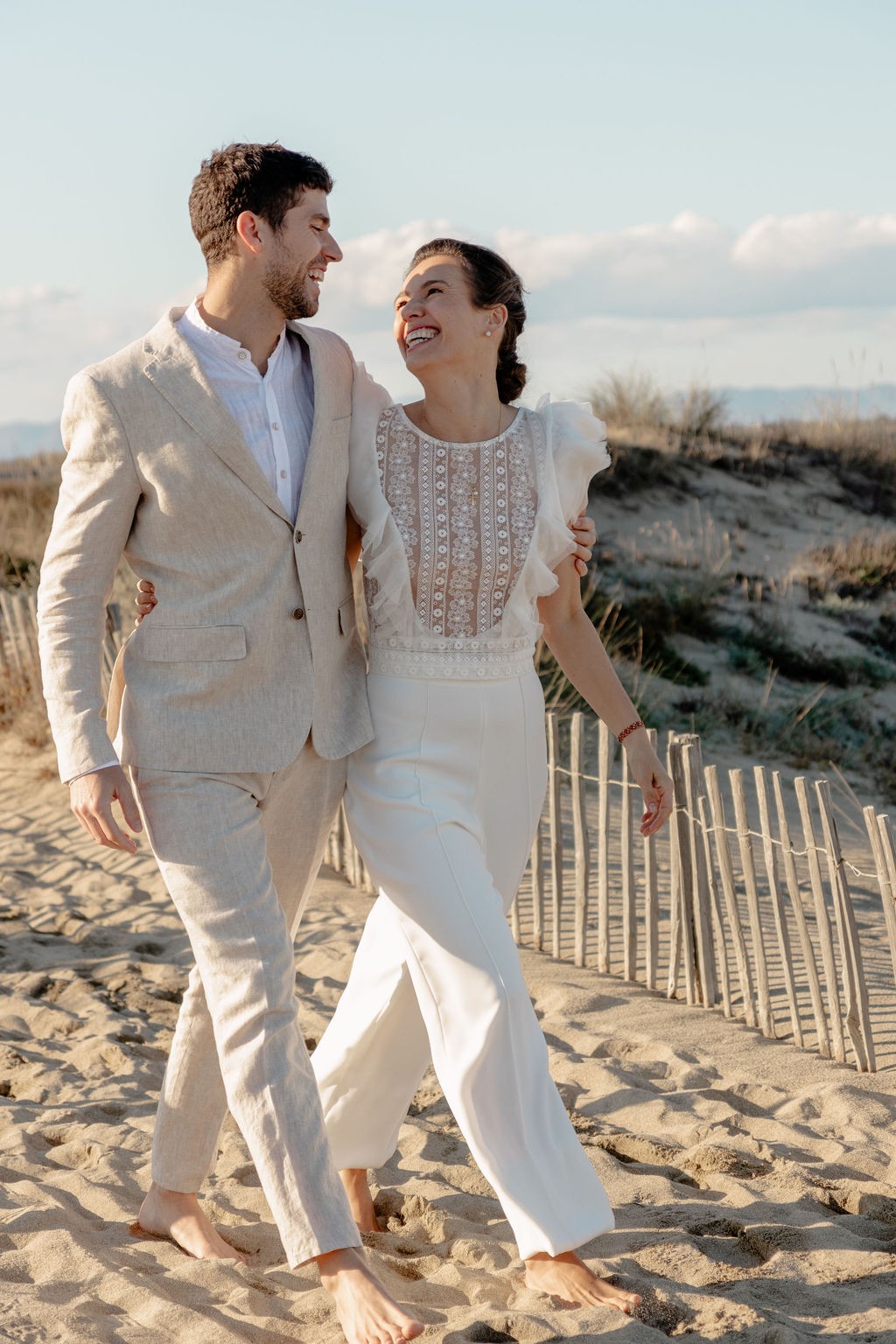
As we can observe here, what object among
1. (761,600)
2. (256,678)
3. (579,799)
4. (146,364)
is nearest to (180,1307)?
(256,678)

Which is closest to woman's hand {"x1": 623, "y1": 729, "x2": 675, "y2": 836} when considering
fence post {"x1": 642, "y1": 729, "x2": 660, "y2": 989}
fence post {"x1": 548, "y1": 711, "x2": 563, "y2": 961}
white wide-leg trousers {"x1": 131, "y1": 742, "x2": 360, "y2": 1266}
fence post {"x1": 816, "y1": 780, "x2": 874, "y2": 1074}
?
white wide-leg trousers {"x1": 131, "y1": 742, "x2": 360, "y2": 1266}

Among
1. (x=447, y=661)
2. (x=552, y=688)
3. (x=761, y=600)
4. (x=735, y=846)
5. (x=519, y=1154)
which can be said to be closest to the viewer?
(x=519, y=1154)

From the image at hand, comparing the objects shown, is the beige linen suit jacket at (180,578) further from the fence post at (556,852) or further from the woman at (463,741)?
the fence post at (556,852)

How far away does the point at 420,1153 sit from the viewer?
384 cm

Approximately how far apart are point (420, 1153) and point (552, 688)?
5156 millimetres

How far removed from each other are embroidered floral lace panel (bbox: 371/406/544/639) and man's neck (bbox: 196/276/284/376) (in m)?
0.33

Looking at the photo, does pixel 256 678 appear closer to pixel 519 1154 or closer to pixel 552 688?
pixel 519 1154

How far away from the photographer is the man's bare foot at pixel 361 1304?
257 cm

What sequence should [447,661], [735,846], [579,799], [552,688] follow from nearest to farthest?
[447,661] < [579,799] < [735,846] < [552,688]

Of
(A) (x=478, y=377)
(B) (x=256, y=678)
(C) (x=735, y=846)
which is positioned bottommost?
(C) (x=735, y=846)

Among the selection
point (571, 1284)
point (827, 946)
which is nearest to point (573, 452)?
point (571, 1284)

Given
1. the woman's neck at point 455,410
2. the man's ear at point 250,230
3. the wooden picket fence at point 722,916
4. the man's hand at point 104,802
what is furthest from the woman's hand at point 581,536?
the wooden picket fence at point 722,916

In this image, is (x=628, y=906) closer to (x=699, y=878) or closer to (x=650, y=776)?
(x=699, y=878)

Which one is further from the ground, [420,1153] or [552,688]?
[552,688]
